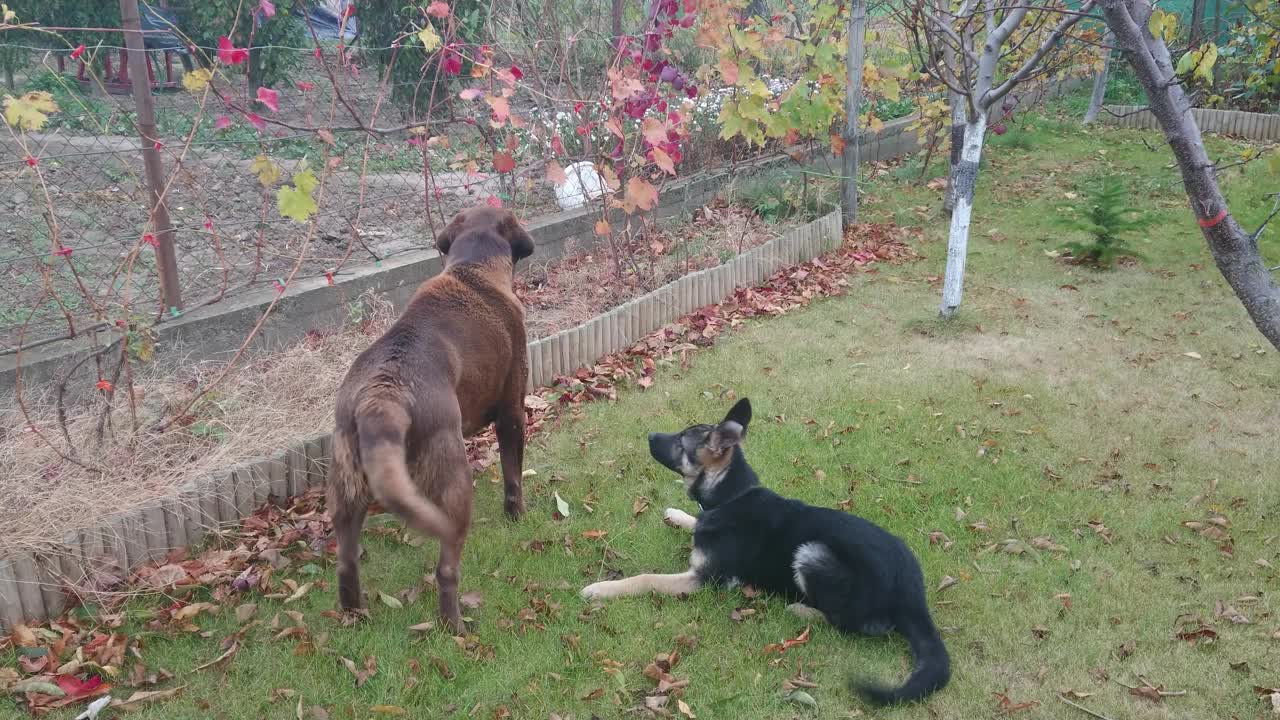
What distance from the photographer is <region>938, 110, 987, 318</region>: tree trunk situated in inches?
303

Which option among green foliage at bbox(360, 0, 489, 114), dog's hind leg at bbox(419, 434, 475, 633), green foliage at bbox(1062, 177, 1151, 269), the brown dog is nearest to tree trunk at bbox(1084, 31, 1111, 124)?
green foliage at bbox(1062, 177, 1151, 269)

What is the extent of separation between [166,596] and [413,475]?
1.49m

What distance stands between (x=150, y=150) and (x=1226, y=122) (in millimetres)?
17198

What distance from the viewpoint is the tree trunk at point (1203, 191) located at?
3.48 metres

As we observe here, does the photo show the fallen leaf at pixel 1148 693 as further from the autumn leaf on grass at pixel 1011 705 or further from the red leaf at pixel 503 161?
the red leaf at pixel 503 161

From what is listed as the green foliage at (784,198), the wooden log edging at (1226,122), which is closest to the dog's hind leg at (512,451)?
the green foliage at (784,198)

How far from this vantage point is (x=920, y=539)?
15.8 ft

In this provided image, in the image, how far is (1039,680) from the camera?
12.3 ft

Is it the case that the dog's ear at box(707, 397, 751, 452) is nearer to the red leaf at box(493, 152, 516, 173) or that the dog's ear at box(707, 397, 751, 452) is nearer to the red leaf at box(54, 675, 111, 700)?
the red leaf at box(54, 675, 111, 700)

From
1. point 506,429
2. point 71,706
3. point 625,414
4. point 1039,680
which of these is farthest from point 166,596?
point 1039,680

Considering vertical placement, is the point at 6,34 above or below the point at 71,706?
above

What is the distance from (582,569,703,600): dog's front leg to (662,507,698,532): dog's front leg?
2.18ft

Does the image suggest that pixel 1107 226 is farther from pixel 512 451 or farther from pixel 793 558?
pixel 512 451

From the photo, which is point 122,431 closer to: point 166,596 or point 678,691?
point 166,596
